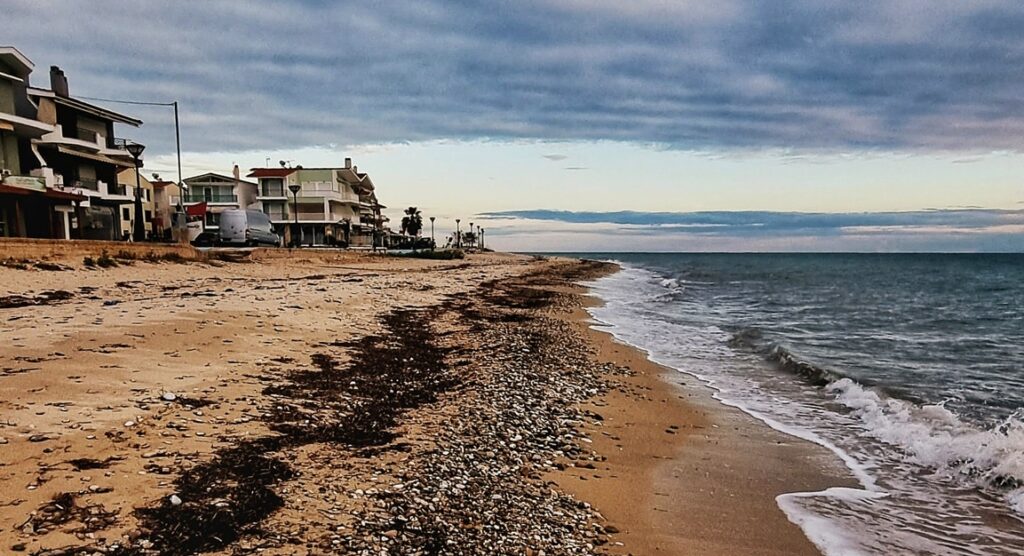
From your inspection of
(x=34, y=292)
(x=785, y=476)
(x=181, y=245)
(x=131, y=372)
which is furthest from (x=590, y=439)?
(x=181, y=245)

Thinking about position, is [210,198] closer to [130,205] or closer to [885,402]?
[130,205]

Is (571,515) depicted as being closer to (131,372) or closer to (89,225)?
(131,372)

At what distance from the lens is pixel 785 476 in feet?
23.7

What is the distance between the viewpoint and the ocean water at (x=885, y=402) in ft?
19.8

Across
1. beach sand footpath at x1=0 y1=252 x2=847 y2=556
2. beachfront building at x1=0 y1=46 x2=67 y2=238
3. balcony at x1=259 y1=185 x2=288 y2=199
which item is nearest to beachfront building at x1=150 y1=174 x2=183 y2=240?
balcony at x1=259 y1=185 x2=288 y2=199

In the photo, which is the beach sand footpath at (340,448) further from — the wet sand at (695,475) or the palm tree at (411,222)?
the palm tree at (411,222)

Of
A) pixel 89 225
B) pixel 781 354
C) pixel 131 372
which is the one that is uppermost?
pixel 89 225

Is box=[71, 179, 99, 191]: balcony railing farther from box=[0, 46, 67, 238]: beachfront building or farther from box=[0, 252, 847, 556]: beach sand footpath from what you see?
box=[0, 252, 847, 556]: beach sand footpath

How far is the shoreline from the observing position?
5.47 meters

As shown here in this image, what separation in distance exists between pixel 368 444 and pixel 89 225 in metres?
38.9

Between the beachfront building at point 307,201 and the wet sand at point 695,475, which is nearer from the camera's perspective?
the wet sand at point 695,475

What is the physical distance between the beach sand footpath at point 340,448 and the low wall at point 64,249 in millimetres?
8521

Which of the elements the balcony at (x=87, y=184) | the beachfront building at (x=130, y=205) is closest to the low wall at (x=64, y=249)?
the balcony at (x=87, y=184)

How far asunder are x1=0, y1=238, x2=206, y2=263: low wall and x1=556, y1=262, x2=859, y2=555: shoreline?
65.7ft
